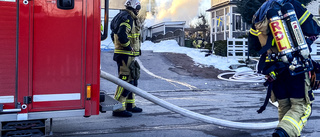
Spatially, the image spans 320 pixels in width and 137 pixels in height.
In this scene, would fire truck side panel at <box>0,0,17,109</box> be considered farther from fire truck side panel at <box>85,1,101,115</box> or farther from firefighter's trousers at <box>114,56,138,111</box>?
firefighter's trousers at <box>114,56,138,111</box>

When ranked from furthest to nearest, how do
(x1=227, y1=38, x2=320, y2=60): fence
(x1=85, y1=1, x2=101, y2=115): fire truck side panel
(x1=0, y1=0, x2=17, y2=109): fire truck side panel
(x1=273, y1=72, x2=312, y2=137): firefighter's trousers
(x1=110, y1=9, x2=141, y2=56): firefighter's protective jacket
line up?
(x1=227, y1=38, x2=320, y2=60): fence → (x1=110, y1=9, x2=141, y2=56): firefighter's protective jacket → (x1=85, y1=1, x2=101, y2=115): fire truck side panel → (x1=273, y1=72, x2=312, y2=137): firefighter's trousers → (x1=0, y1=0, x2=17, y2=109): fire truck side panel

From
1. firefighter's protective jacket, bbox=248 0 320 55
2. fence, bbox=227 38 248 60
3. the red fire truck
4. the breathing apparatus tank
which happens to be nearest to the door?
the red fire truck

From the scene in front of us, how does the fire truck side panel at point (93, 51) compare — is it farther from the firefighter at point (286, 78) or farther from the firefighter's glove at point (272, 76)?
the firefighter's glove at point (272, 76)

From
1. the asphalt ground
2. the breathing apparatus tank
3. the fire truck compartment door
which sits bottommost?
the asphalt ground

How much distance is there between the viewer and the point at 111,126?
5.12 metres

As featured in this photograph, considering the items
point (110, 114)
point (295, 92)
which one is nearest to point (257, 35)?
point (295, 92)

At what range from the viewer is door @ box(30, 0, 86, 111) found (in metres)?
3.36

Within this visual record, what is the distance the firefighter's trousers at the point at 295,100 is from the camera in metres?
3.28

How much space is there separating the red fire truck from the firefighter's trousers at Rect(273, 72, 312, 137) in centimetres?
199

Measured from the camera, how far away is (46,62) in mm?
3398

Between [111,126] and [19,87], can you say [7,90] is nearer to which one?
[19,87]

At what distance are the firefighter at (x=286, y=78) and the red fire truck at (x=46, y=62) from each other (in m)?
1.81

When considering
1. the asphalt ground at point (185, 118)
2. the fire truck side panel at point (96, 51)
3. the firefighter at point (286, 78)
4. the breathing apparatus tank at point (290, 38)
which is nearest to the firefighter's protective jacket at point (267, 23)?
the firefighter at point (286, 78)

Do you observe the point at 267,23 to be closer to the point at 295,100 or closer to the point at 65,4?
the point at 295,100
